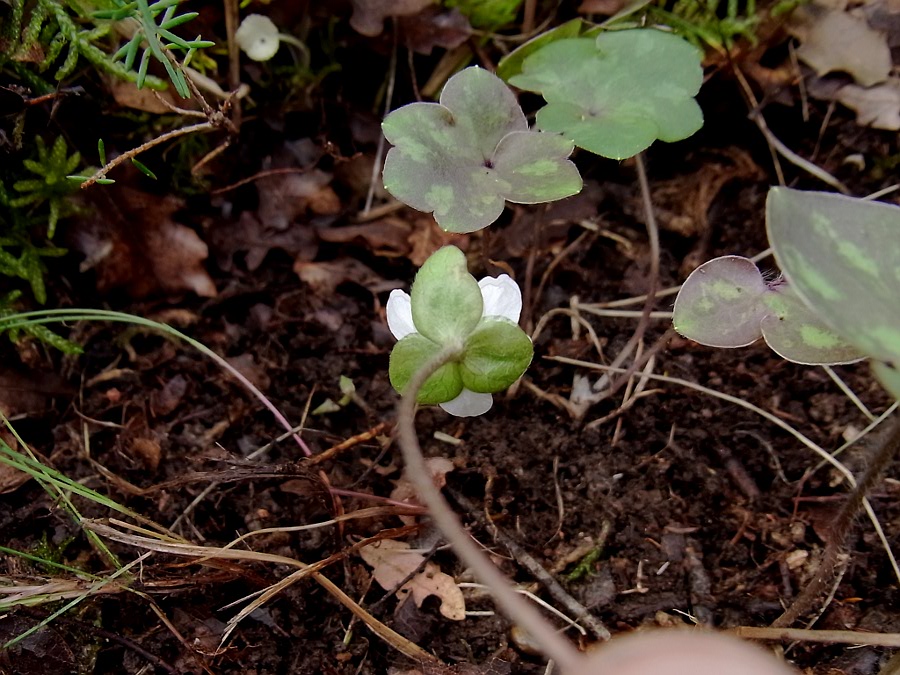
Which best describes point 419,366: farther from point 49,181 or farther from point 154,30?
point 49,181

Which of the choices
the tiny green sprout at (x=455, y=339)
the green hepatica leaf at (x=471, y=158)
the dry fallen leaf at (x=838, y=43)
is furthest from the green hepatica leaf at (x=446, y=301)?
the dry fallen leaf at (x=838, y=43)

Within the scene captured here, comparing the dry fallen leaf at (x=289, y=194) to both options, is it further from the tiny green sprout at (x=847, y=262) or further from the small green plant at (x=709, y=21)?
the tiny green sprout at (x=847, y=262)

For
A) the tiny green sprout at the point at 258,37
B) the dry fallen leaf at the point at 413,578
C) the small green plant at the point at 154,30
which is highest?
the small green plant at the point at 154,30

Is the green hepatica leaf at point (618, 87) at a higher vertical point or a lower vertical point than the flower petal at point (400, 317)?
higher

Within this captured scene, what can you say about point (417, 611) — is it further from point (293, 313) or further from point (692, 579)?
point (293, 313)

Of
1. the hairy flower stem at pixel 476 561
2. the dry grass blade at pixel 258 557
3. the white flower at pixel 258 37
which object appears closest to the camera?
the hairy flower stem at pixel 476 561

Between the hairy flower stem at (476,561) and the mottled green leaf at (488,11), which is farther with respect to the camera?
the mottled green leaf at (488,11)

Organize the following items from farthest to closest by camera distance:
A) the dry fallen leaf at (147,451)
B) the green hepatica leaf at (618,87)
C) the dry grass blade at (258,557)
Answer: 1. the dry fallen leaf at (147,451)
2. the green hepatica leaf at (618,87)
3. the dry grass blade at (258,557)

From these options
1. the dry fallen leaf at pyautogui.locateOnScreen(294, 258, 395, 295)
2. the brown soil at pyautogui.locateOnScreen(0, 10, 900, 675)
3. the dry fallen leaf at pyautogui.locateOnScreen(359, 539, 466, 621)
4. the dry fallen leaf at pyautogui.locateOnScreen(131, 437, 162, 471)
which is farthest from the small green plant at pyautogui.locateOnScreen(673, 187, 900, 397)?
the dry fallen leaf at pyautogui.locateOnScreen(131, 437, 162, 471)

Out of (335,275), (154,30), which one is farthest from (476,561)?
(335,275)
